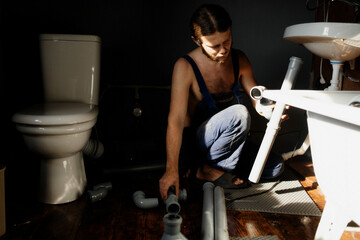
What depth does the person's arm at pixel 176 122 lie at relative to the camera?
1.28 m

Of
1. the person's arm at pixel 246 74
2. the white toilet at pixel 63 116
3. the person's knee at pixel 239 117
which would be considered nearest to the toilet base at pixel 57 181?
the white toilet at pixel 63 116

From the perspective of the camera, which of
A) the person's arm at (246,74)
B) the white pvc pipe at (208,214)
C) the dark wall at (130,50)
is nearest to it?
the white pvc pipe at (208,214)

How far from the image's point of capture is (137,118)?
6.89ft

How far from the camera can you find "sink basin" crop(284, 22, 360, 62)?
1250 millimetres

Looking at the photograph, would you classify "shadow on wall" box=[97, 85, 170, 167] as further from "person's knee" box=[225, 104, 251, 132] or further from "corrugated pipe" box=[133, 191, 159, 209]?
"person's knee" box=[225, 104, 251, 132]

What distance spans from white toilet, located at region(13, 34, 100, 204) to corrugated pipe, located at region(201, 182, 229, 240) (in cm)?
60

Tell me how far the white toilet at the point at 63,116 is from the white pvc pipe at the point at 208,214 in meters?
0.59

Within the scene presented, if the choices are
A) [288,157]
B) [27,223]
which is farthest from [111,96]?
[288,157]

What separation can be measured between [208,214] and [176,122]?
394 millimetres

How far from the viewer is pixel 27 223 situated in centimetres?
128

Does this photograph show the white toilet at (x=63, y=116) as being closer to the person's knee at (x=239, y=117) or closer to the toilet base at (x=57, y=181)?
the toilet base at (x=57, y=181)

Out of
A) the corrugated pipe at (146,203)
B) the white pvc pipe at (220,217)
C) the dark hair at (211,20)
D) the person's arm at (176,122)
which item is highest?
the dark hair at (211,20)

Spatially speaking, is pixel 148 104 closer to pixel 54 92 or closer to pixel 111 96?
pixel 111 96

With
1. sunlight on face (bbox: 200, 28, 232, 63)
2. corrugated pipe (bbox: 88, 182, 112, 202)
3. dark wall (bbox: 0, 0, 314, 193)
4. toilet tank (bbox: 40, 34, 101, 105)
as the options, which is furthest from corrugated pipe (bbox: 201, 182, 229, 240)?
toilet tank (bbox: 40, 34, 101, 105)
